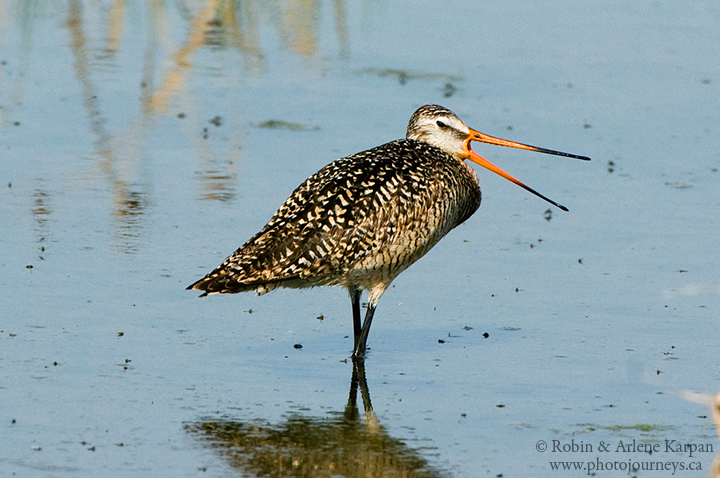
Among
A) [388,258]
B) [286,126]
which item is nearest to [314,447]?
[388,258]

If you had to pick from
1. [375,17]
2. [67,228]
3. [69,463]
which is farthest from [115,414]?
[375,17]

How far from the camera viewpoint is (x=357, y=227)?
6574mm

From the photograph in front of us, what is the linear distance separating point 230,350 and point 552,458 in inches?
76.1

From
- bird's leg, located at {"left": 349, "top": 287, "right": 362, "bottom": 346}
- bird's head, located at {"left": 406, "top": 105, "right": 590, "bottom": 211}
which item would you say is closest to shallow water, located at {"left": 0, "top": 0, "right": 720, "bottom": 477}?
bird's leg, located at {"left": 349, "top": 287, "right": 362, "bottom": 346}

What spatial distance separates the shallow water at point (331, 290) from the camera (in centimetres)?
584

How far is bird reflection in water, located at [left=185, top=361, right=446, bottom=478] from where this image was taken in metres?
5.38

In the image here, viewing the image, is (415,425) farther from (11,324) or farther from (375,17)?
(375,17)

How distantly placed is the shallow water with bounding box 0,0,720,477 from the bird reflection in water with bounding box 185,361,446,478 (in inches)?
0.8

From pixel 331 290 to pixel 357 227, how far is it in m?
1.45

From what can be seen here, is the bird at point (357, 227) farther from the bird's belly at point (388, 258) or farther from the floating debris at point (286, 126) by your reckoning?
the floating debris at point (286, 126)

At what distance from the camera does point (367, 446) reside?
568 centimetres

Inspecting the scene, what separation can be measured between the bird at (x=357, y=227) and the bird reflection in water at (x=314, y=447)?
80cm
